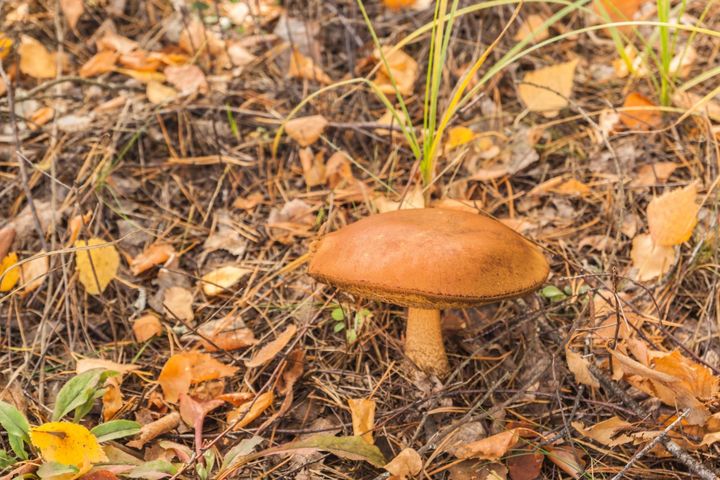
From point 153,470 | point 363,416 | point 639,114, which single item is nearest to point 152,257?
point 153,470

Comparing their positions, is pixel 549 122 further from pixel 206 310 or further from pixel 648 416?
pixel 206 310

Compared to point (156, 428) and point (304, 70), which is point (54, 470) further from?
point (304, 70)

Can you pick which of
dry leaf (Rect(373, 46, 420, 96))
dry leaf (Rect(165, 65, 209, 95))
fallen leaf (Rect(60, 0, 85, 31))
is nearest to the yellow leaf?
dry leaf (Rect(165, 65, 209, 95))

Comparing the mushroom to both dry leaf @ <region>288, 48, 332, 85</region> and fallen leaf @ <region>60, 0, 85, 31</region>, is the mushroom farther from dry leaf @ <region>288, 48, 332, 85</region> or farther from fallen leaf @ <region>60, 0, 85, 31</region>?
fallen leaf @ <region>60, 0, 85, 31</region>

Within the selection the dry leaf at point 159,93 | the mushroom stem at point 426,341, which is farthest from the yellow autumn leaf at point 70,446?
the dry leaf at point 159,93

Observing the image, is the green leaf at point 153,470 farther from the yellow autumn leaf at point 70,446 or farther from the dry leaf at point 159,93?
the dry leaf at point 159,93
